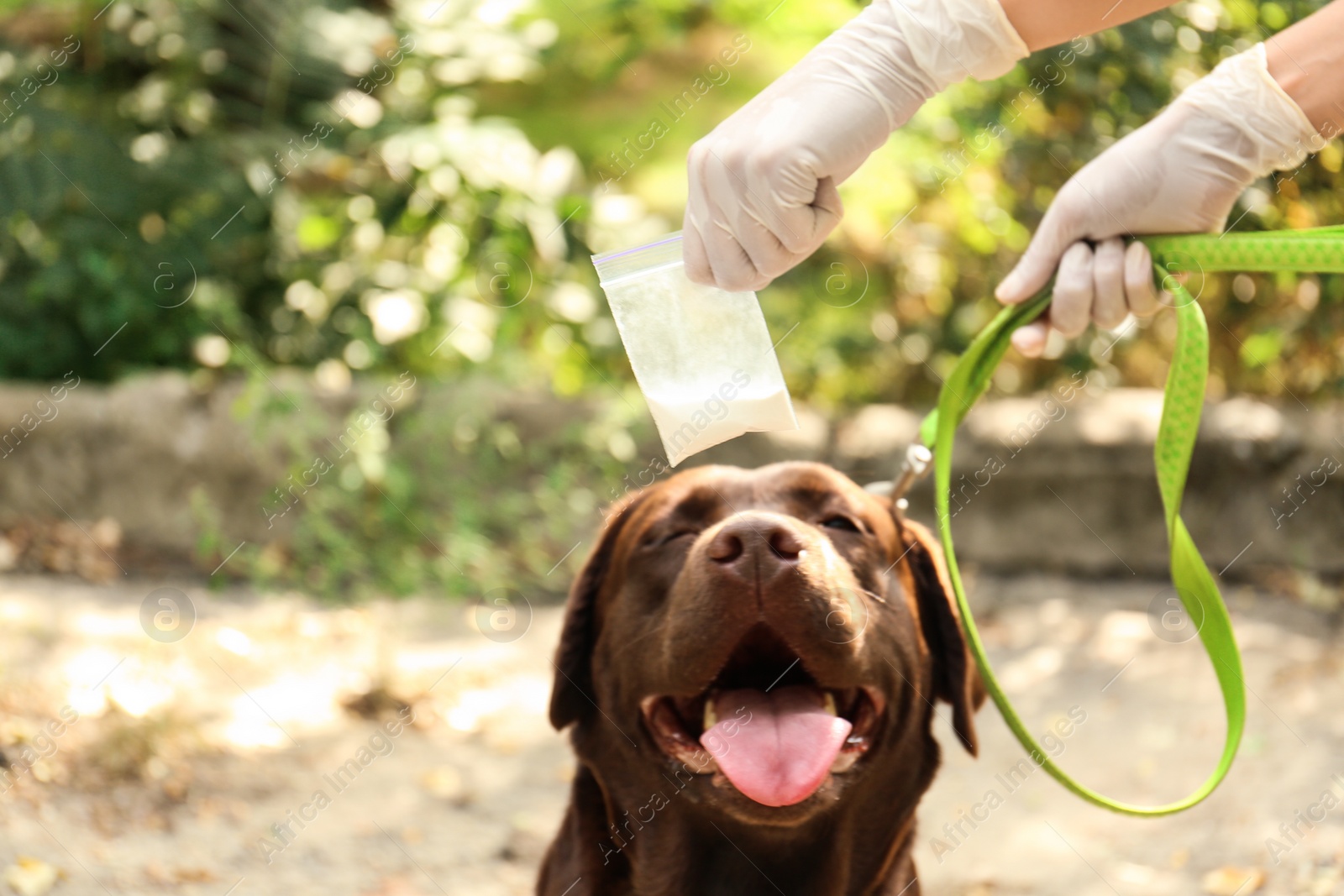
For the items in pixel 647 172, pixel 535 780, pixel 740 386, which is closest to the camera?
pixel 740 386

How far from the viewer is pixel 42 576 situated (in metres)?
5.20

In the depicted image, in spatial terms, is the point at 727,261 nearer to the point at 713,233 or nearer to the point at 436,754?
the point at 713,233

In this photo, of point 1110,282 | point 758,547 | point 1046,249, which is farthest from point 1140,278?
point 758,547

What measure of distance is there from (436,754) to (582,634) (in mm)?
1953

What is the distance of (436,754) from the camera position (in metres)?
4.23

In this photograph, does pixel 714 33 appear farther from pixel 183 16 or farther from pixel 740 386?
pixel 740 386

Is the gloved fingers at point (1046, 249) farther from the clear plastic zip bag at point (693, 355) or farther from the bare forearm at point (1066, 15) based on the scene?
the clear plastic zip bag at point (693, 355)

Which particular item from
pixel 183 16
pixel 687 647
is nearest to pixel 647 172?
pixel 183 16

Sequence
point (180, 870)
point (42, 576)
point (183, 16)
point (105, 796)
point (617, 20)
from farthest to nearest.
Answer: point (617, 20) < point (183, 16) < point (42, 576) < point (105, 796) < point (180, 870)

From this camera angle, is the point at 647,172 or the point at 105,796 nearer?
the point at 105,796

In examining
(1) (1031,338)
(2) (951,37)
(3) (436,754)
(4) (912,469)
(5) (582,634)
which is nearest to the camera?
(2) (951,37)

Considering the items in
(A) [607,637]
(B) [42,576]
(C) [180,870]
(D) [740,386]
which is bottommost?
(B) [42,576]

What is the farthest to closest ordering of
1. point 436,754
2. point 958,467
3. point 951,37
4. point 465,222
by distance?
point 465,222 → point 958,467 → point 436,754 → point 951,37

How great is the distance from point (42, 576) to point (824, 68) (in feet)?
15.0
